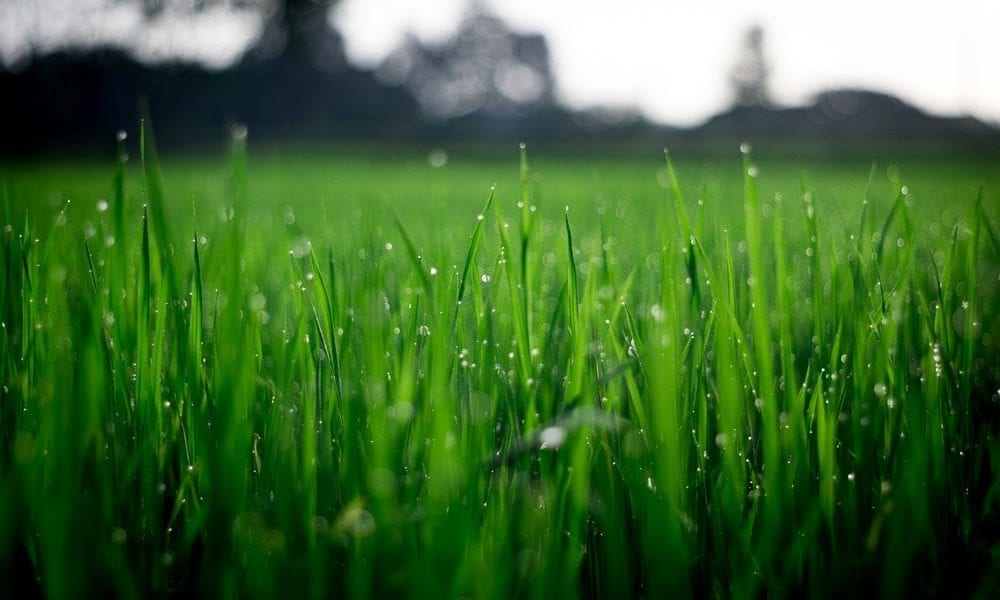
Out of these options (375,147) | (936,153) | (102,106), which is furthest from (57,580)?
(102,106)

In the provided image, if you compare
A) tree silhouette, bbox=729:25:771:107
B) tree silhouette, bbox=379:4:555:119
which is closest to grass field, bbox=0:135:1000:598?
tree silhouette, bbox=379:4:555:119

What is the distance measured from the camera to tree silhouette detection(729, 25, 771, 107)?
34.8 m

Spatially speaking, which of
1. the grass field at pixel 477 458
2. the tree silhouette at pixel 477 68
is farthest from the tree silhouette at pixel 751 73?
the grass field at pixel 477 458

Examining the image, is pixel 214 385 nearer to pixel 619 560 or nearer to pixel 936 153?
pixel 619 560

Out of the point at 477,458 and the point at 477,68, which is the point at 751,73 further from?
the point at 477,458

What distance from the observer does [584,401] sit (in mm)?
518

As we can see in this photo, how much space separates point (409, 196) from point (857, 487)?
4.70 m

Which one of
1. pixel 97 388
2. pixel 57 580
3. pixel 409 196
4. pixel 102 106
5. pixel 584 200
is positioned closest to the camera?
pixel 57 580

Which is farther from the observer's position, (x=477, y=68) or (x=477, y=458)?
(x=477, y=68)

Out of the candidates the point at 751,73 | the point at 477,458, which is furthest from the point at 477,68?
the point at 477,458

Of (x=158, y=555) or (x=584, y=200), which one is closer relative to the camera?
(x=158, y=555)

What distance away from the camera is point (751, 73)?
3538 centimetres

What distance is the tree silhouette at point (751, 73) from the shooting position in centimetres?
3481

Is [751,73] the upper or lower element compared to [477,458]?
upper
